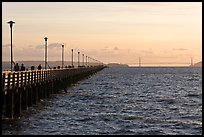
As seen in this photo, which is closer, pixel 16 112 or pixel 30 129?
pixel 30 129

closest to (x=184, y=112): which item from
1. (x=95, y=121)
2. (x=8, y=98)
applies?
(x=95, y=121)

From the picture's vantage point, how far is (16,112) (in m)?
27.4

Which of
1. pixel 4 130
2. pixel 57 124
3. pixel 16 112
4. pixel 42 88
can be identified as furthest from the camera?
pixel 42 88

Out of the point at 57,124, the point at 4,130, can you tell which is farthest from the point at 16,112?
the point at 4,130

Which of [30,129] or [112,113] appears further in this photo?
[112,113]

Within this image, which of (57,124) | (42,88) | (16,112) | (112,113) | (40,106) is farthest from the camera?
(42,88)

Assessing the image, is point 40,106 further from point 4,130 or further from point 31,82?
point 4,130

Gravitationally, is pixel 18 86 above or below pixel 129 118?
above

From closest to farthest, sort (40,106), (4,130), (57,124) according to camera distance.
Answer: (4,130) < (57,124) < (40,106)

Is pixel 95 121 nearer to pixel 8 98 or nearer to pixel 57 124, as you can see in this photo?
pixel 57 124

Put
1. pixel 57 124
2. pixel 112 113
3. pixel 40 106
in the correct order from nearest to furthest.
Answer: pixel 57 124, pixel 112 113, pixel 40 106

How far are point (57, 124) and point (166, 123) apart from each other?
5.89 meters

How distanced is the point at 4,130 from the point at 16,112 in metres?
5.15

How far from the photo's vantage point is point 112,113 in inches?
1222
